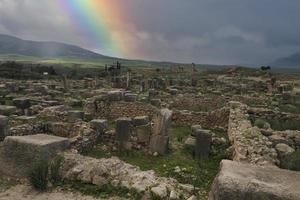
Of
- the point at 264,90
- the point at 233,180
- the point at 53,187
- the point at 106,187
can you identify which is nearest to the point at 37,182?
the point at 53,187

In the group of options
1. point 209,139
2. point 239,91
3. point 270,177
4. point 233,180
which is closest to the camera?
point 233,180

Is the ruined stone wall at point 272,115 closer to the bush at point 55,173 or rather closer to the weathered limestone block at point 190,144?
the weathered limestone block at point 190,144

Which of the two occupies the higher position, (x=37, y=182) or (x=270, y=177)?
(x=270, y=177)

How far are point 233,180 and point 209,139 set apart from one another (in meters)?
6.69

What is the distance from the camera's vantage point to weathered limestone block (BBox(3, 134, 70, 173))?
916 cm

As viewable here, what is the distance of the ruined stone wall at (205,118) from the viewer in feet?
60.1

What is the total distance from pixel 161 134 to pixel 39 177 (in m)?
5.36

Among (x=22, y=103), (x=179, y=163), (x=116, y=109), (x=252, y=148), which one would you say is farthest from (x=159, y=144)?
(x=22, y=103)

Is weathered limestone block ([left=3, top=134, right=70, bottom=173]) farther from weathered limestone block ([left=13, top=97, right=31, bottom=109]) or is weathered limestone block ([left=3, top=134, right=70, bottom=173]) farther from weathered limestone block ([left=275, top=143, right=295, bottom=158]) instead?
weathered limestone block ([left=13, top=97, right=31, bottom=109])

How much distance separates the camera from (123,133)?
13.3m

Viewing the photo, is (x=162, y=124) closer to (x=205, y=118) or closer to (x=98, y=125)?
(x=98, y=125)

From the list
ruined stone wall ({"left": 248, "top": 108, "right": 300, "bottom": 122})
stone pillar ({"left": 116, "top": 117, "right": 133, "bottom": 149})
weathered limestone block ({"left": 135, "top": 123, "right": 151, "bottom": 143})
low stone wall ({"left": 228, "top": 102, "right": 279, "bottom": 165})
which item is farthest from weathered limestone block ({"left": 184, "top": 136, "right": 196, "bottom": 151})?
ruined stone wall ({"left": 248, "top": 108, "right": 300, "bottom": 122})

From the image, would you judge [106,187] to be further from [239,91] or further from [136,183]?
[239,91]

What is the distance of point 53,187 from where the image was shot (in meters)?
8.51
